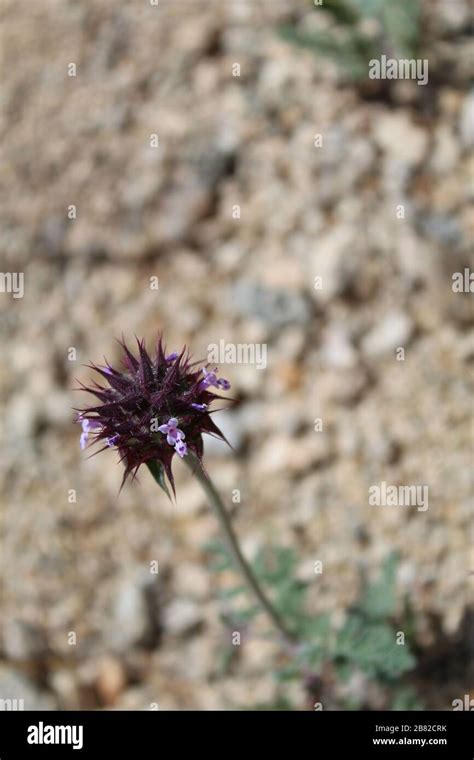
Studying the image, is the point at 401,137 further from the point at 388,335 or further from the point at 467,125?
the point at 388,335

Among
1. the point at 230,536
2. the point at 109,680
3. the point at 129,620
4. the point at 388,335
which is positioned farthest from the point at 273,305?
the point at 109,680

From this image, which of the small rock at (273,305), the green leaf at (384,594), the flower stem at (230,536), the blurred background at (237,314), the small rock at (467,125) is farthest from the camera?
the small rock at (467,125)

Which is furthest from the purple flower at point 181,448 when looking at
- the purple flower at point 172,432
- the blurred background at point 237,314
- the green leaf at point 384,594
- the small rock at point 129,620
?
the small rock at point 129,620

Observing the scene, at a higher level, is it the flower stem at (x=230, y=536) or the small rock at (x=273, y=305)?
the small rock at (x=273, y=305)

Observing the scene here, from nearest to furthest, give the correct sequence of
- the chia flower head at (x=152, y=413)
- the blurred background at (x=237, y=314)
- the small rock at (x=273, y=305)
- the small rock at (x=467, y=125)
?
1. the chia flower head at (x=152, y=413)
2. the blurred background at (x=237, y=314)
3. the small rock at (x=273, y=305)
4. the small rock at (x=467, y=125)

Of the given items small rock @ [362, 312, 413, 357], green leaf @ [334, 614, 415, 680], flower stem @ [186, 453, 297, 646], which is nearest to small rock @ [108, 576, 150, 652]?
flower stem @ [186, 453, 297, 646]

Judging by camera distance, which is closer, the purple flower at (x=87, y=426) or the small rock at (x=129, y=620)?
the purple flower at (x=87, y=426)

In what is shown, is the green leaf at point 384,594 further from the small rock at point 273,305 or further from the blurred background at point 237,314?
the small rock at point 273,305
